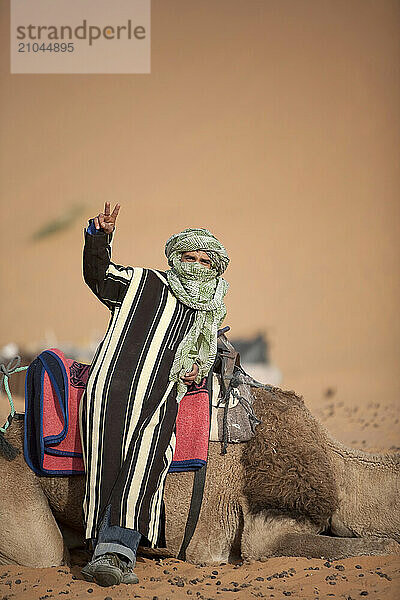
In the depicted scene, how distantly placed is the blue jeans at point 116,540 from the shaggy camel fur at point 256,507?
1.34 ft

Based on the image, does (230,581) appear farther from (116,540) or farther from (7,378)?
(7,378)

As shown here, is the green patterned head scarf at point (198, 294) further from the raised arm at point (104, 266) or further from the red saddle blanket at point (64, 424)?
the raised arm at point (104, 266)

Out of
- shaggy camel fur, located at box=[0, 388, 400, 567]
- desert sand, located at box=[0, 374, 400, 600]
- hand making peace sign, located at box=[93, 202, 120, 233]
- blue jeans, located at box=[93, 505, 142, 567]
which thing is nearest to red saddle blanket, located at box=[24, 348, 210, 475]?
shaggy camel fur, located at box=[0, 388, 400, 567]

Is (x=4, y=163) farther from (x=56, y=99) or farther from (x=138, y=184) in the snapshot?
(x=138, y=184)

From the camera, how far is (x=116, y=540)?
3.65 meters

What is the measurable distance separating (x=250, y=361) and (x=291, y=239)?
5.01 metres

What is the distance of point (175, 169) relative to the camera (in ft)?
73.2

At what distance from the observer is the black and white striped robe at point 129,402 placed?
12.5 ft

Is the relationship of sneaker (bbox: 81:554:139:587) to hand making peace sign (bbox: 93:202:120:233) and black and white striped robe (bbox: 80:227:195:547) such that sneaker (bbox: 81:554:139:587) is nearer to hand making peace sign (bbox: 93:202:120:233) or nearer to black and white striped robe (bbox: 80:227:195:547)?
black and white striped robe (bbox: 80:227:195:547)

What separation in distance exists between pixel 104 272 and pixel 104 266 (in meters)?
0.04

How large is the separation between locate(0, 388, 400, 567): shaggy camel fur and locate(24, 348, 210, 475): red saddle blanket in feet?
Result: 0.37

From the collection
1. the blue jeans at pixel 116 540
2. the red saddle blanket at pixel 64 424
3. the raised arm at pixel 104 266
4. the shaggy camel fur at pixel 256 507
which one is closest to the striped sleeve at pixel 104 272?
the raised arm at pixel 104 266

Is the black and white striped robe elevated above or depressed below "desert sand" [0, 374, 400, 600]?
above

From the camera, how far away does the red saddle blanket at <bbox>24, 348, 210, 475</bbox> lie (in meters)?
4.03
